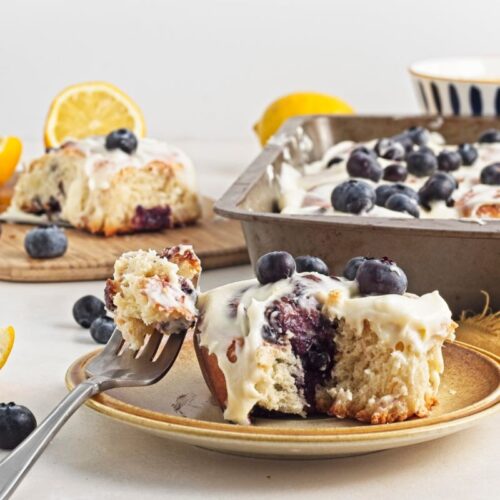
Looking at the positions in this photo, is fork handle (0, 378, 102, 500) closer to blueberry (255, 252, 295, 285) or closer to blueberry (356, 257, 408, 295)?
blueberry (255, 252, 295, 285)

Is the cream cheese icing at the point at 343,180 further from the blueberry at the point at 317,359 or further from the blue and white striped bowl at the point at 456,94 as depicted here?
the blueberry at the point at 317,359

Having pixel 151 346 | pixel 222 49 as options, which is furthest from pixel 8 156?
pixel 222 49

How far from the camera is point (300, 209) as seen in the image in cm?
230

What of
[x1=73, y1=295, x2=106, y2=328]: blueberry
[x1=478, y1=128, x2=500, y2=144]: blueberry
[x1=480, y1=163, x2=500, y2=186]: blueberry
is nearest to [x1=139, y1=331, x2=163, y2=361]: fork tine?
[x1=73, y1=295, x2=106, y2=328]: blueberry

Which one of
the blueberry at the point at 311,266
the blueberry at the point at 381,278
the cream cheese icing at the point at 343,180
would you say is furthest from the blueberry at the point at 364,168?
the blueberry at the point at 381,278

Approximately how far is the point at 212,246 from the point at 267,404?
1.16m

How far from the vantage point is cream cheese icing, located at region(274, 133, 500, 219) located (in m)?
2.30

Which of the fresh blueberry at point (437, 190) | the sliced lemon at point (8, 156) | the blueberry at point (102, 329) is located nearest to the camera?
the blueberry at point (102, 329)

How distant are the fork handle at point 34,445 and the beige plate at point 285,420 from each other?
2cm

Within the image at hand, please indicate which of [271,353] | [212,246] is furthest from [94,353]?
[212,246]

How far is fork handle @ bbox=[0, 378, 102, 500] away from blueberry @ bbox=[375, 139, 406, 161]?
55.4 inches

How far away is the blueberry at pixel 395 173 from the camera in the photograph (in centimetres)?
252

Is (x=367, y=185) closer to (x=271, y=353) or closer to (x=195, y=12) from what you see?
(x=271, y=353)

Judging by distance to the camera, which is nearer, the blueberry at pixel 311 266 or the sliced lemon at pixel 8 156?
the blueberry at pixel 311 266
